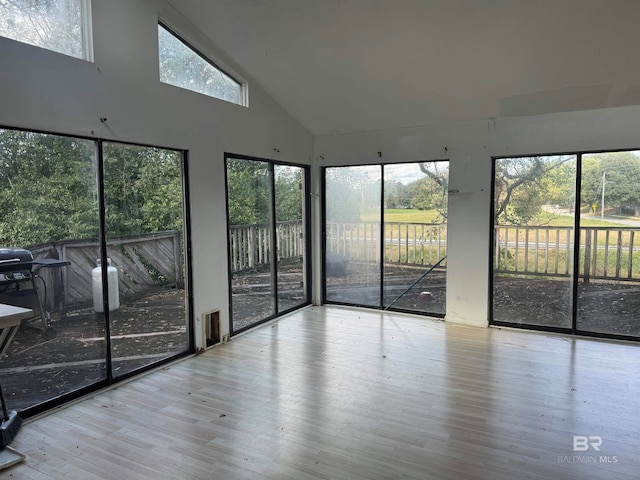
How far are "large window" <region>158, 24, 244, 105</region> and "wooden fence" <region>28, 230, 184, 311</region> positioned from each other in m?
1.44

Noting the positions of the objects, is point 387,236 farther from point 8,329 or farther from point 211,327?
point 8,329

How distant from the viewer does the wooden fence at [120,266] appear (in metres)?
3.28

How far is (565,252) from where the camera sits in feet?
16.0

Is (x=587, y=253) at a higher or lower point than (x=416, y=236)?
lower

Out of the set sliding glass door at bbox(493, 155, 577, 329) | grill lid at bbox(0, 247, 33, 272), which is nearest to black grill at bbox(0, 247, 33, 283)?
grill lid at bbox(0, 247, 33, 272)

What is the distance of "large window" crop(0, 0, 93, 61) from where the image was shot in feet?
9.53

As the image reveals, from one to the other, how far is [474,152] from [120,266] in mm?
3997

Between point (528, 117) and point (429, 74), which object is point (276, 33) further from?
point (528, 117)

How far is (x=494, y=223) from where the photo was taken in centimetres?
517

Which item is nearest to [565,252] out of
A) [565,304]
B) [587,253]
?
[587,253]

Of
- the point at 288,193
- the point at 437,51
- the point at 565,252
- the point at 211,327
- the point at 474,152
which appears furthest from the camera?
the point at 288,193

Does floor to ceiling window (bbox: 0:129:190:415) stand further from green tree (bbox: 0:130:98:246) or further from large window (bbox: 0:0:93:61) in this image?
large window (bbox: 0:0:93:61)

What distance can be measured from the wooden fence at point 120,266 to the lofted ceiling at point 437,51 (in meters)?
2.09

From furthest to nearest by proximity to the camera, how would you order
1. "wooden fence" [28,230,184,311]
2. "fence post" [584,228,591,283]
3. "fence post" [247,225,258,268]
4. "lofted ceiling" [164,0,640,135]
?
"fence post" [247,225,258,268] → "fence post" [584,228,591,283] → "lofted ceiling" [164,0,640,135] → "wooden fence" [28,230,184,311]
